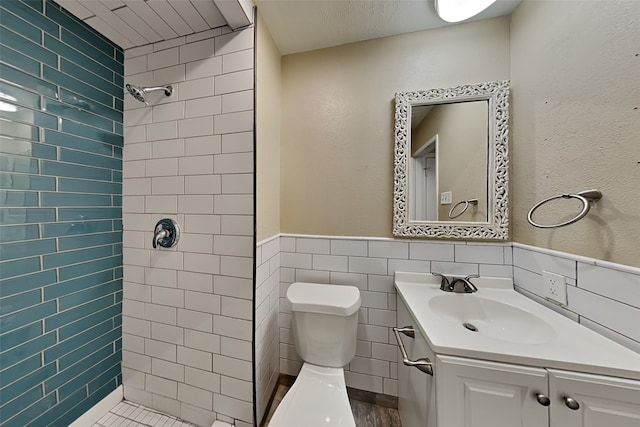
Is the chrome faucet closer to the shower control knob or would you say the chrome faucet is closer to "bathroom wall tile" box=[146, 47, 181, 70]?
the shower control knob

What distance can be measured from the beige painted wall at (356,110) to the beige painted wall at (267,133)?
0.08 metres

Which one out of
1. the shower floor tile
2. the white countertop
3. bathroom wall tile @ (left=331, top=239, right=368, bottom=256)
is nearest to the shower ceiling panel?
bathroom wall tile @ (left=331, top=239, right=368, bottom=256)

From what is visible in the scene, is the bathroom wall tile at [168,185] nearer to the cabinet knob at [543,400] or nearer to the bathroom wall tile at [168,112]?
the bathroom wall tile at [168,112]

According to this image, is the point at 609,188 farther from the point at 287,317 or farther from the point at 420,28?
the point at 287,317

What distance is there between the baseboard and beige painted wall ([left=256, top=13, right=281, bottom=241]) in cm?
126

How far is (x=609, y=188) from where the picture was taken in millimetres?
722

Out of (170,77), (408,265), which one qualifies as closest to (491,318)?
(408,265)

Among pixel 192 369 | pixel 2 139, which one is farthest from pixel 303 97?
pixel 192 369

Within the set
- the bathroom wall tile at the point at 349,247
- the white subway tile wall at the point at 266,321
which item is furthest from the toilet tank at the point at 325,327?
the bathroom wall tile at the point at 349,247

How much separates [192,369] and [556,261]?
1.82 metres

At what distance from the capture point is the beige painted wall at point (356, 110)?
1.17 metres

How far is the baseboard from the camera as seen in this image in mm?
1073

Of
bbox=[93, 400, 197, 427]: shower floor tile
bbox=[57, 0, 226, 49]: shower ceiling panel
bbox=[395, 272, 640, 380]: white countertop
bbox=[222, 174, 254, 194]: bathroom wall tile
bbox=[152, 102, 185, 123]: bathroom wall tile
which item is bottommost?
bbox=[93, 400, 197, 427]: shower floor tile

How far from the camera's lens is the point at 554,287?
889 millimetres
